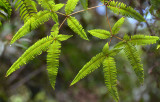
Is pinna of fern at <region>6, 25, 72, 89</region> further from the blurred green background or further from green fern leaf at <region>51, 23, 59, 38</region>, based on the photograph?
the blurred green background

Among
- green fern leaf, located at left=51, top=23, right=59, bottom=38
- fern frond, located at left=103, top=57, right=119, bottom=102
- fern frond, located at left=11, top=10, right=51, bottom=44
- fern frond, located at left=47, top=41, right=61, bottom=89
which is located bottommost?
fern frond, located at left=103, top=57, right=119, bottom=102

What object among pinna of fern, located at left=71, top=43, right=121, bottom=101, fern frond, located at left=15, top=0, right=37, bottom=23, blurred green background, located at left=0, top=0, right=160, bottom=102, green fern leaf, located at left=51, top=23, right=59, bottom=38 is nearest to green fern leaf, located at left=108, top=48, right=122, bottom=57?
pinna of fern, located at left=71, top=43, right=121, bottom=101

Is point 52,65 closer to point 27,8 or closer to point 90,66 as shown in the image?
point 90,66

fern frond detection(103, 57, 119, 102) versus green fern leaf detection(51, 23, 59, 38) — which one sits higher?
green fern leaf detection(51, 23, 59, 38)

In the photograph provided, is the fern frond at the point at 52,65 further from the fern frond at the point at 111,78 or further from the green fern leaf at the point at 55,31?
the fern frond at the point at 111,78

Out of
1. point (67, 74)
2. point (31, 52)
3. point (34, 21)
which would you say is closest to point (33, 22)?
point (34, 21)

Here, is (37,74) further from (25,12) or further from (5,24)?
(25,12)

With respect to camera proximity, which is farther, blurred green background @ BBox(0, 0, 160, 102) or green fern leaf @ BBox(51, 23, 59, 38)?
blurred green background @ BBox(0, 0, 160, 102)

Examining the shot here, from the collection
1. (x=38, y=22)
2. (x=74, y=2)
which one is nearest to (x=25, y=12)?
(x=38, y=22)
